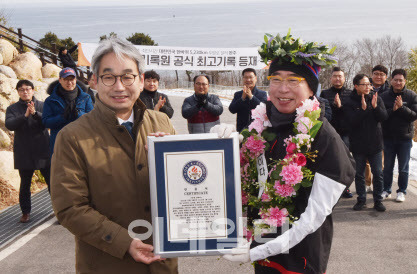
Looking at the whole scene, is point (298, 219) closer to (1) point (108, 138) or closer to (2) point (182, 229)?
(2) point (182, 229)

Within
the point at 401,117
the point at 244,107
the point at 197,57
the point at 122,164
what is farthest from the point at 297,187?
the point at 197,57

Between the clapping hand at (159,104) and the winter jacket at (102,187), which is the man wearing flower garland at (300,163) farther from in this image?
the clapping hand at (159,104)

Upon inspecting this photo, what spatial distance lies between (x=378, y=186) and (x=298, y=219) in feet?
Answer: 14.2

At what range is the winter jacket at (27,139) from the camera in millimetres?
5805

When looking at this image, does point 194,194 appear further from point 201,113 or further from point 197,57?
point 197,57

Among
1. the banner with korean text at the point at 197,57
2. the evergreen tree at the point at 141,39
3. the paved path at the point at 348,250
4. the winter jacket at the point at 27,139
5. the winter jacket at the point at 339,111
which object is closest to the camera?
the paved path at the point at 348,250

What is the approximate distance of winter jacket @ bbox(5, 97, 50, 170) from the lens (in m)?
5.80

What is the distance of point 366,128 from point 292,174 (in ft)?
13.9

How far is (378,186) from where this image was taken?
618cm

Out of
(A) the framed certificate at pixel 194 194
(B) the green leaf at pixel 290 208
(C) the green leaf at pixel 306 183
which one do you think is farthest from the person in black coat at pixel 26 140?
(C) the green leaf at pixel 306 183

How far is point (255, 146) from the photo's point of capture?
259cm

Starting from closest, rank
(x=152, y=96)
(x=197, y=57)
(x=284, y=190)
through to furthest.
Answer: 1. (x=284, y=190)
2. (x=152, y=96)
3. (x=197, y=57)

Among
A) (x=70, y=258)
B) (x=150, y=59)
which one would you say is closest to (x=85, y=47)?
(x=150, y=59)

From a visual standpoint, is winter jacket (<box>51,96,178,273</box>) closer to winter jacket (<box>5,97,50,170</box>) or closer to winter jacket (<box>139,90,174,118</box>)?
winter jacket (<box>5,97,50,170</box>)
